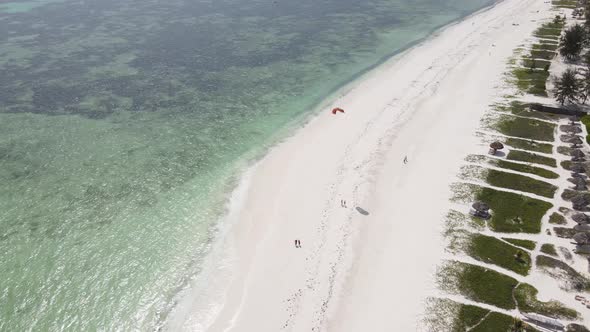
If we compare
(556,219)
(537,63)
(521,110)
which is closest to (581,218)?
(556,219)

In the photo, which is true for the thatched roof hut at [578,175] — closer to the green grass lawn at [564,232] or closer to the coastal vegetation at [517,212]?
the coastal vegetation at [517,212]

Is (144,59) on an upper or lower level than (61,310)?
upper

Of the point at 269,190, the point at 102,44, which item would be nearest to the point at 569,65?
the point at 269,190

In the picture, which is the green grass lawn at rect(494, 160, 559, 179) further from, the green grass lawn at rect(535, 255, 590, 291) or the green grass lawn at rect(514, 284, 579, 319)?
the green grass lawn at rect(514, 284, 579, 319)

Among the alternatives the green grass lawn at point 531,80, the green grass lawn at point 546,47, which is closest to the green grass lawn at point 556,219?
the green grass lawn at point 531,80

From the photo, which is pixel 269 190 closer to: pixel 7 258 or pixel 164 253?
pixel 164 253

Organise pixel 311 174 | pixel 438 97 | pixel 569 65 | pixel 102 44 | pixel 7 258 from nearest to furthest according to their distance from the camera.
Answer: 1. pixel 7 258
2. pixel 311 174
3. pixel 438 97
4. pixel 569 65
5. pixel 102 44

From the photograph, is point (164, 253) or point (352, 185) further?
point (352, 185)
